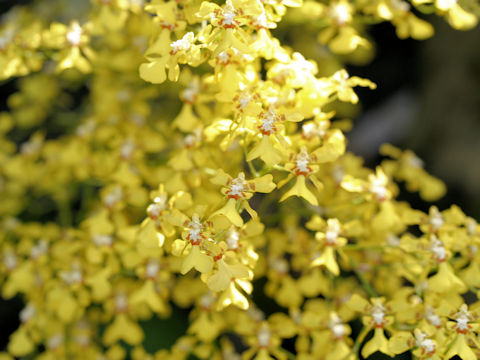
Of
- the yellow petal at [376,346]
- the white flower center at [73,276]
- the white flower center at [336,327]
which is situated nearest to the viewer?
the yellow petal at [376,346]

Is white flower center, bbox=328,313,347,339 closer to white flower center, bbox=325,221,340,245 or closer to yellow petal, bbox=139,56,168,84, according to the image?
white flower center, bbox=325,221,340,245

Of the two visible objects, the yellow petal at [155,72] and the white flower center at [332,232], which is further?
the white flower center at [332,232]

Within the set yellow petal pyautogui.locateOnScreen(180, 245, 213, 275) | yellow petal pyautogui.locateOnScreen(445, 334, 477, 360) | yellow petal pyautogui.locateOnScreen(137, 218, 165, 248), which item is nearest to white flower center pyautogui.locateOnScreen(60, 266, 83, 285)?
yellow petal pyautogui.locateOnScreen(137, 218, 165, 248)

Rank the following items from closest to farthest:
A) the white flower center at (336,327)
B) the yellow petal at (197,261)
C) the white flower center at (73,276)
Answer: the yellow petal at (197,261) < the white flower center at (336,327) < the white flower center at (73,276)

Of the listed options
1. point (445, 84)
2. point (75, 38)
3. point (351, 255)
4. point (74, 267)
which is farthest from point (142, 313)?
point (445, 84)

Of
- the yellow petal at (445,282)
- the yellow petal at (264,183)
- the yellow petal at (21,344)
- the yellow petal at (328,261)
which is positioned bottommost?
the yellow petal at (21,344)

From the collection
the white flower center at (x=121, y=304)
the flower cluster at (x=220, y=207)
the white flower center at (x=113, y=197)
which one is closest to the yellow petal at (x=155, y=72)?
the flower cluster at (x=220, y=207)

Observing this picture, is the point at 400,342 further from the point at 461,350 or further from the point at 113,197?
the point at 113,197

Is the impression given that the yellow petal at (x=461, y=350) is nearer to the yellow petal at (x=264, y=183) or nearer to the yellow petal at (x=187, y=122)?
the yellow petal at (x=264, y=183)

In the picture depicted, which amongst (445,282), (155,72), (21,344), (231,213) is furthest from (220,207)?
(21,344)
